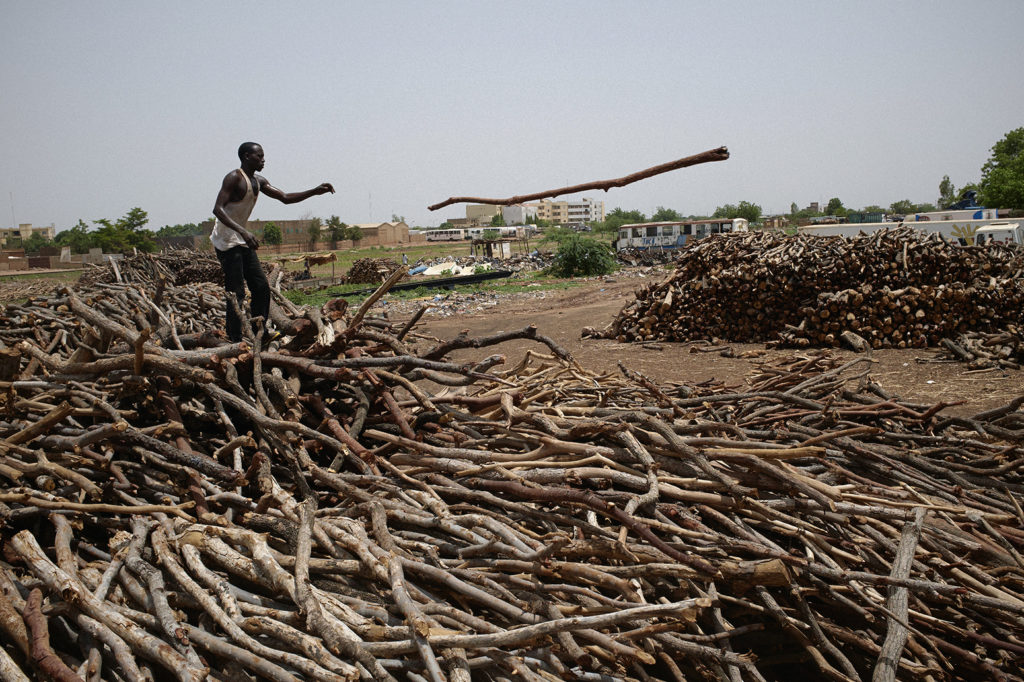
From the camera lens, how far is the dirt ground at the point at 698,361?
697cm

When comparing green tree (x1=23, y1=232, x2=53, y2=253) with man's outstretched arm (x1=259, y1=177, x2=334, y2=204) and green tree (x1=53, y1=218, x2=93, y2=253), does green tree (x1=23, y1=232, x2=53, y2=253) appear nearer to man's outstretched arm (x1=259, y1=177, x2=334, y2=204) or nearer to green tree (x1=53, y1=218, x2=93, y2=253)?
green tree (x1=53, y1=218, x2=93, y2=253)

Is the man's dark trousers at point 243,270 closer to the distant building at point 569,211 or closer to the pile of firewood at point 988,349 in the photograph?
the pile of firewood at point 988,349

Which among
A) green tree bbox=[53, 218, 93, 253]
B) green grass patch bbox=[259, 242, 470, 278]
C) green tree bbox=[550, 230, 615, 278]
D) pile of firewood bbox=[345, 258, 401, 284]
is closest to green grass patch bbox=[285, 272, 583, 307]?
pile of firewood bbox=[345, 258, 401, 284]

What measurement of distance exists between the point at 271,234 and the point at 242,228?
8220 centimetres

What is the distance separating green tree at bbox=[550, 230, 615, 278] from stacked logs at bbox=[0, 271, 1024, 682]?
26113 mm

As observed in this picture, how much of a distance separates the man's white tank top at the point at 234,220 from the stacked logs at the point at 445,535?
6.96 feet

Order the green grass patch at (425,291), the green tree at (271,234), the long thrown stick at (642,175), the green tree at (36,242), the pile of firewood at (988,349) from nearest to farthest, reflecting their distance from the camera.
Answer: the long thrown stick at (642,175) → the pile of firewood at (988,349) → the green grass patch at (425,291) → the green tree at (271,234) → the green tree at (36,242)

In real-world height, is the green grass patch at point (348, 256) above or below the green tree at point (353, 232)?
below

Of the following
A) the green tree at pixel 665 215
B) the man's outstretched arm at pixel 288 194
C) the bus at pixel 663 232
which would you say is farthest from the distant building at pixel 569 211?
the man's outstretched arm at pixel 288 194

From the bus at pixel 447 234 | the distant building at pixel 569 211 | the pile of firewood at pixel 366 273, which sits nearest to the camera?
the pile of firewood at pixel 366 273

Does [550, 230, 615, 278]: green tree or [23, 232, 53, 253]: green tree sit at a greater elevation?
[23, 232, 53, 253]: green tree

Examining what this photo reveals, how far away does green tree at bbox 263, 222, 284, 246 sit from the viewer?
78438 millimetres

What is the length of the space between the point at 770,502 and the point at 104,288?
8113mm

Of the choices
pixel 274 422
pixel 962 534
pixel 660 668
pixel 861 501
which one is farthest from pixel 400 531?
pixel 962 534
